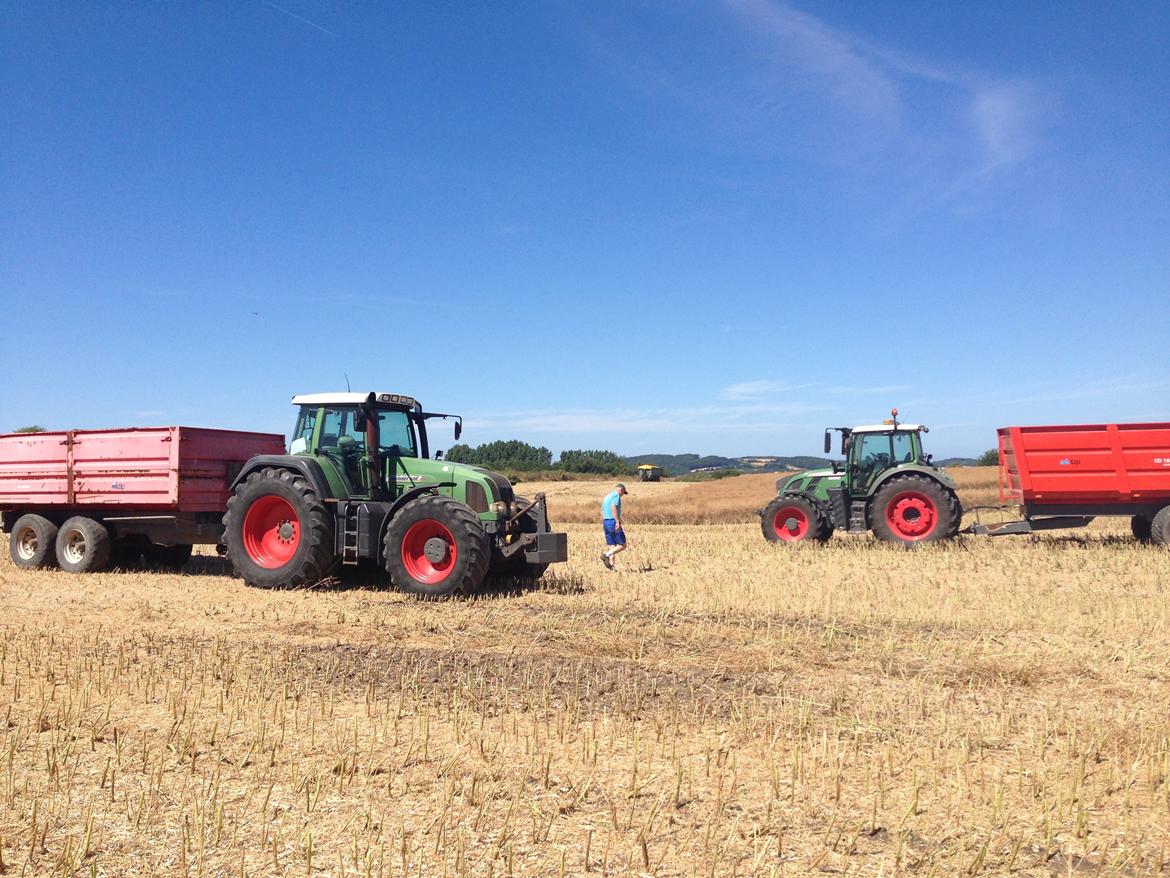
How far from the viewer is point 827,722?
18.1 feet

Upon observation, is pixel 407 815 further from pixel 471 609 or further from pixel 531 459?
pixel 531 459

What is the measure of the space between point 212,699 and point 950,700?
481 centimetres

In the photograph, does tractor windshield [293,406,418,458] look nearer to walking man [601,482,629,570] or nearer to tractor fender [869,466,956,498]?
walking man [601,482,629,570]

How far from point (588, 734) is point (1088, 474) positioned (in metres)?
12.1

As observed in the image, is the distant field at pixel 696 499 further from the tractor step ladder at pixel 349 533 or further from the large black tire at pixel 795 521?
the tractor step ladder at pixel 349 533

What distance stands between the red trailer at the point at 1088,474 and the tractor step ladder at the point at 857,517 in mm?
1724

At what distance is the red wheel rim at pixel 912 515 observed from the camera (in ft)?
49.1

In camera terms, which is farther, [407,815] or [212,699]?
[212,699]

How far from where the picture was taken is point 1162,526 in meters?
14.1

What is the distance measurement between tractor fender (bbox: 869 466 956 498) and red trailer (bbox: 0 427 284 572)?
→ 9475mm

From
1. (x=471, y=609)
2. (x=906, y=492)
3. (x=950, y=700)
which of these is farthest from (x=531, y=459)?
(x=950, y=700)

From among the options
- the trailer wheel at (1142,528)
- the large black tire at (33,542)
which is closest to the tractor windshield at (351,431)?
the large black tire at (33,542)

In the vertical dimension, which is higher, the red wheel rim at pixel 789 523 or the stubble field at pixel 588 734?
the red wheel rim at pixel 789 523

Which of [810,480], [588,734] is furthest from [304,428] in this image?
[810,480]
